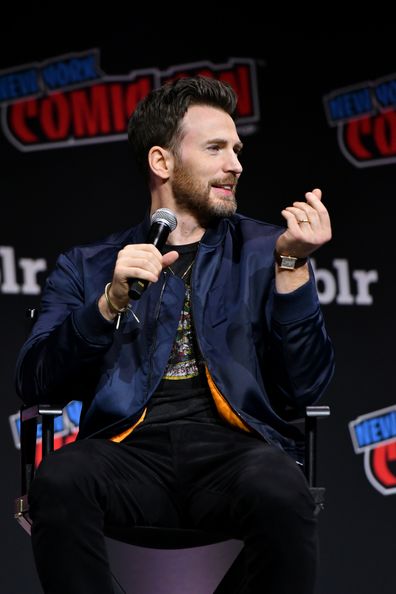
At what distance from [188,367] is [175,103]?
2.28 feet

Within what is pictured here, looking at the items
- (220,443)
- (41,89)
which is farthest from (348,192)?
(220,443)

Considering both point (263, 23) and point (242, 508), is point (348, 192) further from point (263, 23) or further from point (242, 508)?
point (242, 508)

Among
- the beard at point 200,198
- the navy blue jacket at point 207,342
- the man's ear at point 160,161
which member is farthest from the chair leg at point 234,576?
the man's ear at point 160,161

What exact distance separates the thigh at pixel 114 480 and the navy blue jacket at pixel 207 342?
103mm

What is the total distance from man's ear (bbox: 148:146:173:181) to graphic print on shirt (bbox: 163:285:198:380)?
0.41 meters

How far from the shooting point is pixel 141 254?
1956 mm

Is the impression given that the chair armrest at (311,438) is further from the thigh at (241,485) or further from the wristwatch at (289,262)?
the wristwatch at (289,262)

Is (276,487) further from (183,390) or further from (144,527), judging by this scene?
(183,390)

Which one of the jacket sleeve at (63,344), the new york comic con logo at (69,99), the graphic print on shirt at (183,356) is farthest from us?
the new york comic con logo at (69,99)

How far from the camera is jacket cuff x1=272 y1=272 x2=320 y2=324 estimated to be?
7.00ft

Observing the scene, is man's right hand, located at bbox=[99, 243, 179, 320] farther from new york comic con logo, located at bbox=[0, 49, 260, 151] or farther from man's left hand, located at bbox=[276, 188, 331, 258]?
new york comic con logo, located at bbox=[0, 49, 260, 151]

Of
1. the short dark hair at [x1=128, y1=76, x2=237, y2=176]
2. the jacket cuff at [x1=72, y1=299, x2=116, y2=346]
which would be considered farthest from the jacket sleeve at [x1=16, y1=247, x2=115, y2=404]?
the short dark hair at [x1=128, y1=76, x2=237, y2=176]

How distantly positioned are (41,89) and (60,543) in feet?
7.05

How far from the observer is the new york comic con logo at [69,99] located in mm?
3574
